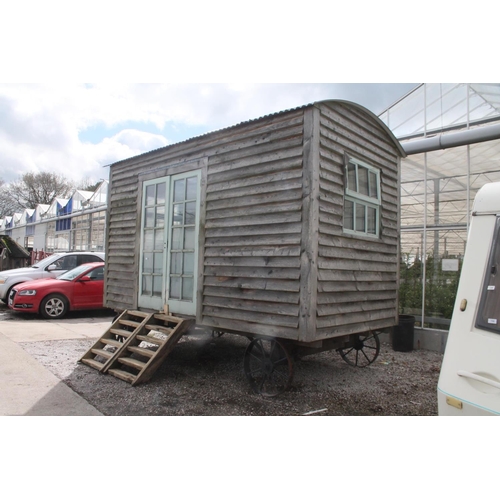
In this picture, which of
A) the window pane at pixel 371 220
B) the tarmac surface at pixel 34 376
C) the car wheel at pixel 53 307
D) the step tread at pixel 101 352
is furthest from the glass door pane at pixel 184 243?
the car wheel at pixel 53 307

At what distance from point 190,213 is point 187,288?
1104 mm

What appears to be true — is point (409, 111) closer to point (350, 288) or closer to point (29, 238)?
point (350, 288)

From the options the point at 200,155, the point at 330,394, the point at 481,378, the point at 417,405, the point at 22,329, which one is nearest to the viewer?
the point at 481,378

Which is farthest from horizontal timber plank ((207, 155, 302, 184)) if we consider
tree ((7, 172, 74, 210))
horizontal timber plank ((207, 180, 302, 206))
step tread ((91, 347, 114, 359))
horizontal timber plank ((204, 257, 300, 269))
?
tree ((7, 172, 74, 210))

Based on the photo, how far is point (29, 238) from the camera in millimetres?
32219

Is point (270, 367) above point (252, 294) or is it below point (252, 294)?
below

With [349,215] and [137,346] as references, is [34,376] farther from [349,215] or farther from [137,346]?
[349,215]

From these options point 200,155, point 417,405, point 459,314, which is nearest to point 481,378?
point 459,314

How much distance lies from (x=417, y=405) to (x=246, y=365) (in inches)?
82.3

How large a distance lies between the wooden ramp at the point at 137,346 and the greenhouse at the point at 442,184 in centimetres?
468

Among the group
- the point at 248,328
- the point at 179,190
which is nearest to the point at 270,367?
the point at 248,328

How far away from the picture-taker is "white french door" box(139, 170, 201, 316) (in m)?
5.91

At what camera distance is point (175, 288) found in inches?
241

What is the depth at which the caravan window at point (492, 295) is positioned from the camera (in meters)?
2.32
